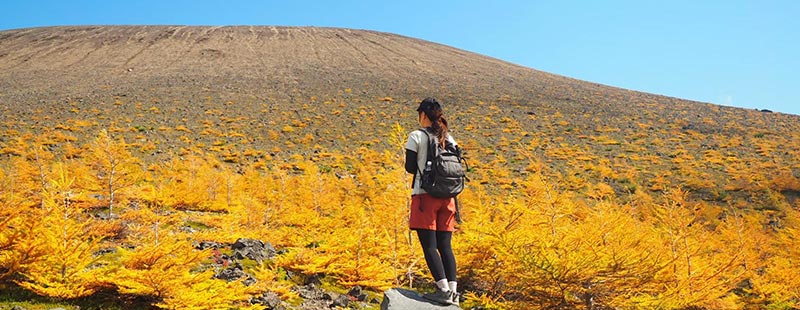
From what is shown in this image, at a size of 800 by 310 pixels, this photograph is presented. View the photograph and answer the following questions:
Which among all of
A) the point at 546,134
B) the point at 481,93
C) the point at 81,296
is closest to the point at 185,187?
the point at 81,296

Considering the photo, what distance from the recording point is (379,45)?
71.4 m

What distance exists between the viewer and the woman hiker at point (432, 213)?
4.27 meters

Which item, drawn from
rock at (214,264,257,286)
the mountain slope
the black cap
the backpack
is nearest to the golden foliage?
rock at (214,264,257,286)

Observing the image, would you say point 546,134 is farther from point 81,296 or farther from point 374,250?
point 81,296

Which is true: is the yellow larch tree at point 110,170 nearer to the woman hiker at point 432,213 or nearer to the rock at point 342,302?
the rock at point 342,302

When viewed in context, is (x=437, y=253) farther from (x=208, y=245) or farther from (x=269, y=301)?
(x=208, y=245)

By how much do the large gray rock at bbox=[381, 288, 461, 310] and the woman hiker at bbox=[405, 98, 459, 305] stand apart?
6.6 inches

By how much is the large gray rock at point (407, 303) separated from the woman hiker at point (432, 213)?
168mm

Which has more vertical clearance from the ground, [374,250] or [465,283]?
[374,250]

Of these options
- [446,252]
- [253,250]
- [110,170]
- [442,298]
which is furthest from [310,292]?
[110,170]

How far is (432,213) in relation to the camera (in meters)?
4.27

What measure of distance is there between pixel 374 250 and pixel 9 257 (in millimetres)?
5671

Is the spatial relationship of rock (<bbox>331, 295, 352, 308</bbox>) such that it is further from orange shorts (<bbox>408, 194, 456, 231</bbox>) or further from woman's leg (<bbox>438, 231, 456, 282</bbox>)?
orange shorts (<bbox>408, 194, 456, 231</bbox>)

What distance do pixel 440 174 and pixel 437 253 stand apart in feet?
2.53
